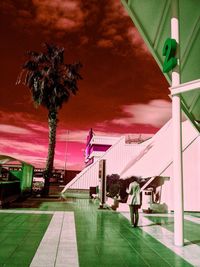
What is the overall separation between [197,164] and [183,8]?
9.53 meters

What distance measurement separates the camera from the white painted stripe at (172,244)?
243 inches

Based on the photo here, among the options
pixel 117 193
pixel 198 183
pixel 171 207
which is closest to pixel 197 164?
pixel 198 183

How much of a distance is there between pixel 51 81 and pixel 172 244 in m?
19.7

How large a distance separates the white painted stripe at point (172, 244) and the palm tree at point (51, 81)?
589 inches

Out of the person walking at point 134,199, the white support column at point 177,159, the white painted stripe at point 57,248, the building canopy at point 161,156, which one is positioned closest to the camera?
the white painted stripe at point 57,248

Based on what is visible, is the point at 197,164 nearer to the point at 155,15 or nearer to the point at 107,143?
the point at 155,15

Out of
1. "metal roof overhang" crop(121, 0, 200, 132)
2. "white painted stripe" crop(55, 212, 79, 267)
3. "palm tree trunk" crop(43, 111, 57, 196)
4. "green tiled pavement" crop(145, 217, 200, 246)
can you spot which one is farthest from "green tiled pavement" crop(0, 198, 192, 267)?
"palm tree trunk" crop(43, 111, 57, 196)

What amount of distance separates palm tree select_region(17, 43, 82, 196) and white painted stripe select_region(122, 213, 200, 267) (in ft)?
49.1

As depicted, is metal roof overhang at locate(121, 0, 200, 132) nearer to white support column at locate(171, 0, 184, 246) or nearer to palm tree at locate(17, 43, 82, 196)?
white support column at locate(171, 0, 184, 246)

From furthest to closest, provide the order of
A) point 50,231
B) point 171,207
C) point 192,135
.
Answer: point 192,135 → point 171,207 → point 50,231

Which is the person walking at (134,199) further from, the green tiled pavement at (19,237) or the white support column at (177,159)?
the green tiled pavement at (19,237)

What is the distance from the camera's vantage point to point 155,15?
9.98 metres

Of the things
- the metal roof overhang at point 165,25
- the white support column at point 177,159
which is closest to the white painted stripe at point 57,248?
the white support column at point 177,159

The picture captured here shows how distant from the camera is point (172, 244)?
299 inches
